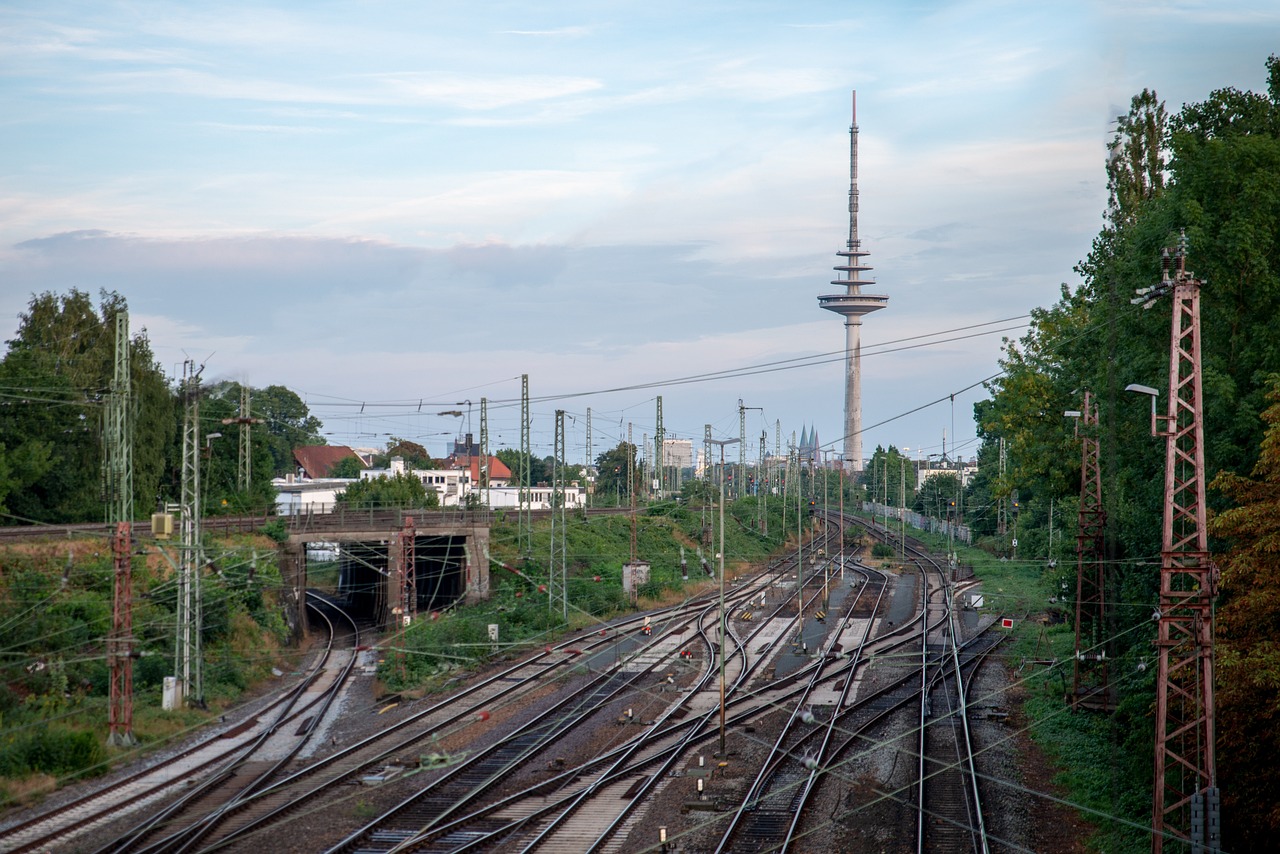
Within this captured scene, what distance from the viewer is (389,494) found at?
5844 cm

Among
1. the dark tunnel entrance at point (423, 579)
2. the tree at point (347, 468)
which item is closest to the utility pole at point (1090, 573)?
the dark tunnel entrance at point (423, 579)

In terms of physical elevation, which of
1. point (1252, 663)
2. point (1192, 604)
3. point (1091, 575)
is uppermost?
point (1192, 604)

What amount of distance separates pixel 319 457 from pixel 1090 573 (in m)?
99.6

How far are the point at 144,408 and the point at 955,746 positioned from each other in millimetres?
38920

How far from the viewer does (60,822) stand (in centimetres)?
2047

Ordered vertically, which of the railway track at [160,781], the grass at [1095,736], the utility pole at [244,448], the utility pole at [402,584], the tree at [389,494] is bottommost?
the railway track at [160,781]

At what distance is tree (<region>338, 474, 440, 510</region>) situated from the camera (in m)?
57.5

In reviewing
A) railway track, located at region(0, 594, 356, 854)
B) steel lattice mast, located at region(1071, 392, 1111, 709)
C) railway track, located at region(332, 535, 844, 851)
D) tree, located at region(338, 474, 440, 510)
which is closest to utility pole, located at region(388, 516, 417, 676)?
railway track, located at region(0, 594, 356, 854)

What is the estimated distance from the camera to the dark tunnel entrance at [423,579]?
51750 millimetres

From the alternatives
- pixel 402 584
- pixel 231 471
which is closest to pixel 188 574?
pixel 402 584

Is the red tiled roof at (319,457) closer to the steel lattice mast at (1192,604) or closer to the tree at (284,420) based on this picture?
the tree at (284,420)

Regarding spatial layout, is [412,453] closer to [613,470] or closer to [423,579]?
[613,470]

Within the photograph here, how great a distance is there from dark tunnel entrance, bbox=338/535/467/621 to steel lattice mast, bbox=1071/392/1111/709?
2550 cm

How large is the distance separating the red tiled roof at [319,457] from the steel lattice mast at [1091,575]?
3397 inches
